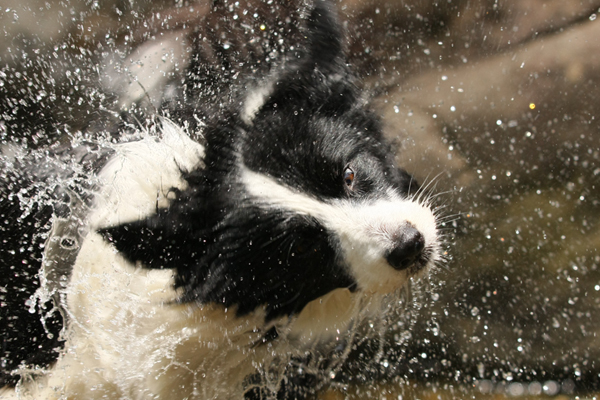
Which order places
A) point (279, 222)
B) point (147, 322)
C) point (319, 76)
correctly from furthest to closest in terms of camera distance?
point (319, 76)
point (147, 322)
point (279, 222)

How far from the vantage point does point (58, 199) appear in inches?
63.9

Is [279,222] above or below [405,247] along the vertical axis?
below

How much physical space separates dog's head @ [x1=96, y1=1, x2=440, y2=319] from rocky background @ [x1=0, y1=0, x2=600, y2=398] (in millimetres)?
581

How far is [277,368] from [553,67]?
194 cm

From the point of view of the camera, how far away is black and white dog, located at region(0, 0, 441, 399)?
1305 mm

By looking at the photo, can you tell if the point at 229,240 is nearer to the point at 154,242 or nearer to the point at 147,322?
the point at 154,242

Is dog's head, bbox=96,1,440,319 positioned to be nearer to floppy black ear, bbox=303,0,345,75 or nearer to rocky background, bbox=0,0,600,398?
floppy black ear, bbox=303,0,345,75

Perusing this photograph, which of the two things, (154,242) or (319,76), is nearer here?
(154,242)

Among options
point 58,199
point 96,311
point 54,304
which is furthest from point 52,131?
point 96,311

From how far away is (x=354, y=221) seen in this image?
1.34 metres

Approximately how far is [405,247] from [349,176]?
29 cm

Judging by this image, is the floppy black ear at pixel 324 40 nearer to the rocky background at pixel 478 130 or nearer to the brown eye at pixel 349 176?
the rocky background at pixel 478 130

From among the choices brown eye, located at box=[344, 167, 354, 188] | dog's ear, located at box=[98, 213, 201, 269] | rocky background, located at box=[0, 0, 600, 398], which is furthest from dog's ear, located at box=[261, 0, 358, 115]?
dog's ear, located at box=[98, 213, 201, 269]

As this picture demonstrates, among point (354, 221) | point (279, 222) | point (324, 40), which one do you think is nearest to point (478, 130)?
point (324, 40)
